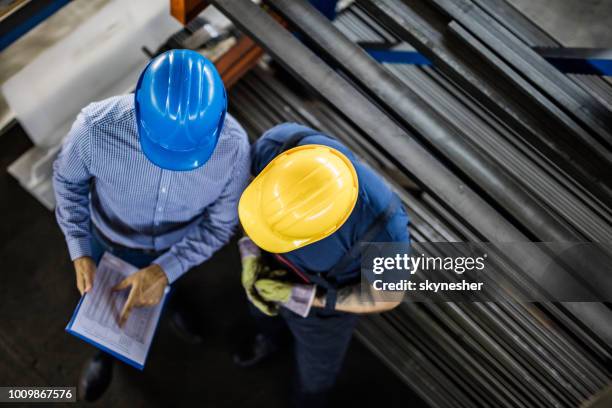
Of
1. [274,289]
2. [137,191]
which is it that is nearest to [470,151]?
[274,289]

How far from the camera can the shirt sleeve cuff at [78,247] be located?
2.36 m

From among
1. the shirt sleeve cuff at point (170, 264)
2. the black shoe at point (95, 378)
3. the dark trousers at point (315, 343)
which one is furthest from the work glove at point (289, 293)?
the black shoe at point (95, 378)

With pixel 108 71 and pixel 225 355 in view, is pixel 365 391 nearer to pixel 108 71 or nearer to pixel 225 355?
pixel 225 355

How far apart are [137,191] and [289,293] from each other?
2.75 ft

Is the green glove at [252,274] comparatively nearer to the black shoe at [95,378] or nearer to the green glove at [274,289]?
the green glove at [274,289]

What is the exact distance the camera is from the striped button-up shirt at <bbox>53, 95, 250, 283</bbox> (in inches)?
77.1

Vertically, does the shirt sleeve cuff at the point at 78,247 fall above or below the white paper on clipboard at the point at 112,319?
above

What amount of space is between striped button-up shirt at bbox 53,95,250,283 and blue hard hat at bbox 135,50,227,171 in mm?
234

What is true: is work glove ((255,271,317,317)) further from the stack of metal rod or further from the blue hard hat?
the blue hard hat

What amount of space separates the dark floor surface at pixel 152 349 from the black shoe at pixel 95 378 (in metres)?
0.08

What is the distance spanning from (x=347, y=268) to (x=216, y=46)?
2.06 meters

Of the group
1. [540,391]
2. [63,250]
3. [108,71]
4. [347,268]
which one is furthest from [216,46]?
[540,391]

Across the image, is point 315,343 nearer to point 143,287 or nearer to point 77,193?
point 143,287

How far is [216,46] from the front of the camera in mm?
3480
